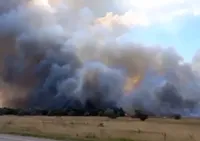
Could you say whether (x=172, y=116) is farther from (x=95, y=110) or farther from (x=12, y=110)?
(x=12, y=110)

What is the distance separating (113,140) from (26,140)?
6973mm

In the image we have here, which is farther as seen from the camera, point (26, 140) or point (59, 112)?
point (59, 112)

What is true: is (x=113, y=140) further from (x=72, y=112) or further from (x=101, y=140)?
(x=72, y=112)

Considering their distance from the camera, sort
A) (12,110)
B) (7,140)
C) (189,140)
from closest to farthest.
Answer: (7,140) < (189,140) < (12,110)

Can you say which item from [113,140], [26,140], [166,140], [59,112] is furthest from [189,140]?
[59,112]

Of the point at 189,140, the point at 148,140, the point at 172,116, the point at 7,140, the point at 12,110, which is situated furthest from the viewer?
the point at 172,116

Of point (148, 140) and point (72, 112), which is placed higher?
point (72, 112)

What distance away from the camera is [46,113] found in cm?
10488

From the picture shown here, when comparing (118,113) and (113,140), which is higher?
(118,113)

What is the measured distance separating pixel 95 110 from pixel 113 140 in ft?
279

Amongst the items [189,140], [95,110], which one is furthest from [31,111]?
[189,140]

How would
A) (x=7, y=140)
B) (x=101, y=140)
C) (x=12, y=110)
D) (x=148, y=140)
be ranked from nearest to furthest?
(x=7, y=140) → (x=101, y=140) → (x=148, y=140) → (x=12, y=110)

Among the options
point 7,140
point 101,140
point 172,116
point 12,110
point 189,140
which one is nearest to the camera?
point 7,140

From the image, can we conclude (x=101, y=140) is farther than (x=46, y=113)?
No
